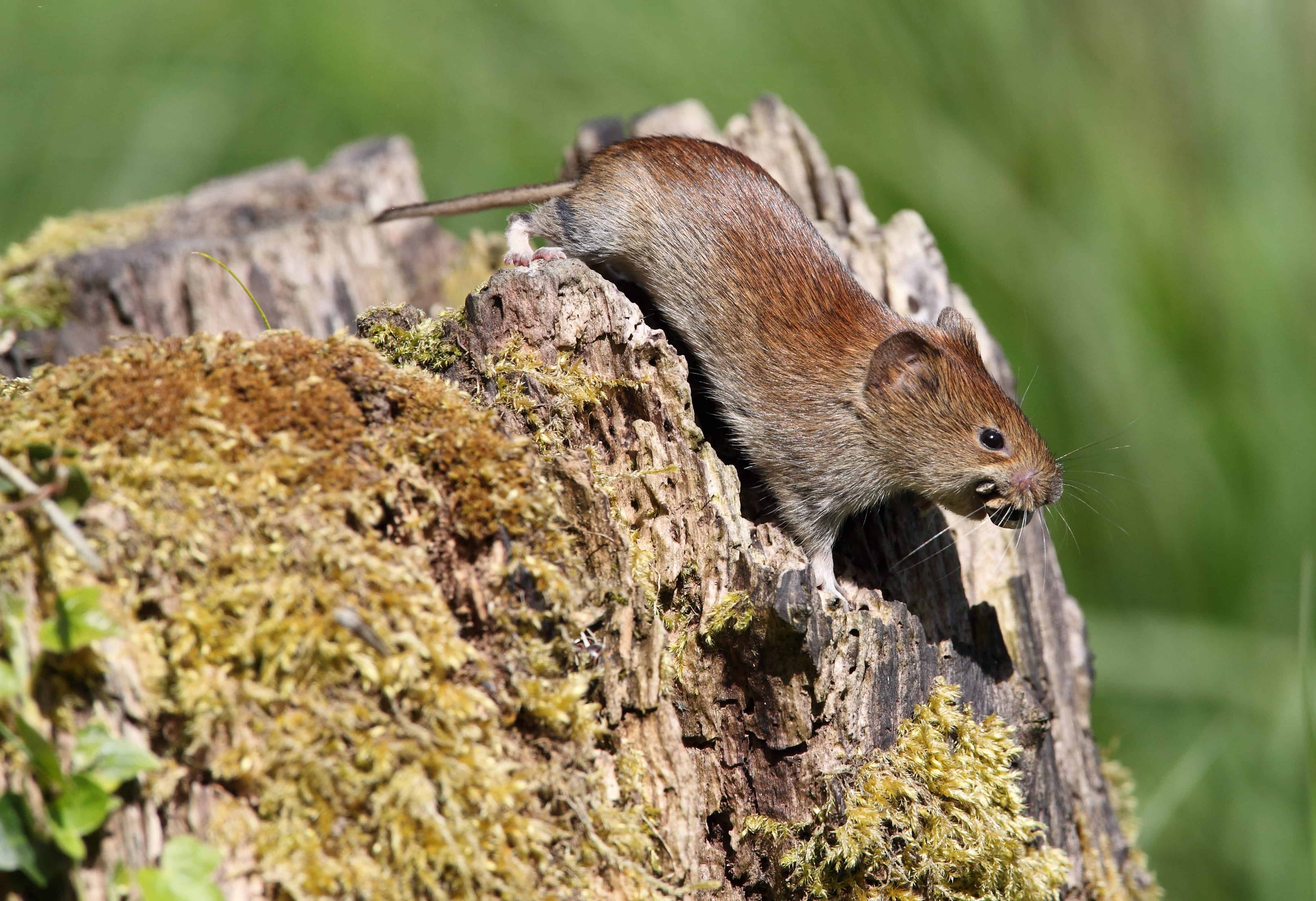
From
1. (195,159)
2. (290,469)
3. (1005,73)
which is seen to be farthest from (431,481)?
(195,159)

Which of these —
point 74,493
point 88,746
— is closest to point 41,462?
point 74,493

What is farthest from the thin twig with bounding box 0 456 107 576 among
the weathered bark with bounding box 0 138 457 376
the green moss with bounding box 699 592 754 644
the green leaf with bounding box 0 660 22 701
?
the weathered bark with bounding box 0 138 457 376

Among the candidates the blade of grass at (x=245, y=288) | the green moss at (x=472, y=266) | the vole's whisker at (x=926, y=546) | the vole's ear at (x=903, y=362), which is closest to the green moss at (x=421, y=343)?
the blade of grass at (x=245, y=288)

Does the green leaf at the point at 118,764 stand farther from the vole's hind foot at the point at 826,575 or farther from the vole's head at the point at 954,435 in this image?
the vole's head at the point at 954,435

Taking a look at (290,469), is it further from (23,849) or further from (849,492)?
(849,492)

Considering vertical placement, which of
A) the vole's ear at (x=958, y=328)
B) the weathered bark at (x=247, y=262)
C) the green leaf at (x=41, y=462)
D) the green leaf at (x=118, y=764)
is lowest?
the green leaf at (x=118, y=764)

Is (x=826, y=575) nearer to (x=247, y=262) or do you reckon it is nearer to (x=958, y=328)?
(x=958, y=328)
